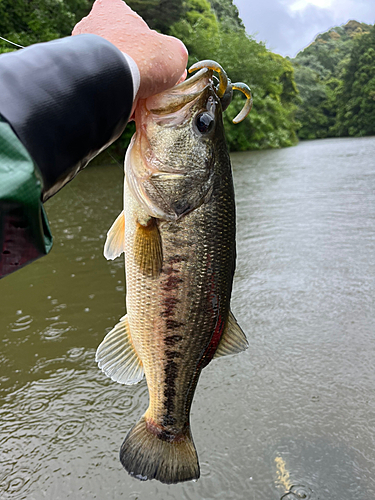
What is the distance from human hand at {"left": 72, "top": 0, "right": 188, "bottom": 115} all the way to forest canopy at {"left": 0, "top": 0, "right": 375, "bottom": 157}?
5.61 m

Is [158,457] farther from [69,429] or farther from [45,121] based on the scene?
[45,121]

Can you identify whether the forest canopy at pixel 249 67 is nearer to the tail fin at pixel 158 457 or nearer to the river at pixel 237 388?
the river at pixel 237 388

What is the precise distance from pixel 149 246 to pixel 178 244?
0.34 feet

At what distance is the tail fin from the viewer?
160 centimetres

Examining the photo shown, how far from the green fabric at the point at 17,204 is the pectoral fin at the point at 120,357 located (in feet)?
2.99

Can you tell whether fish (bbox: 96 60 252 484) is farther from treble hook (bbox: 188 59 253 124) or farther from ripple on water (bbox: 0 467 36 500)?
ripple on water (bbox: 0 467 36 500)

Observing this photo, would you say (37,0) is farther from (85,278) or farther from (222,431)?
(222,431)

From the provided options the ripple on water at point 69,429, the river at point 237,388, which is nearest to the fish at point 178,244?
the river at point 237,388

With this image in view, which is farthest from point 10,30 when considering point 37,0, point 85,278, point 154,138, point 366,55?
point 366,55

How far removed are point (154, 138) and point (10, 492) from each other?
1.81m

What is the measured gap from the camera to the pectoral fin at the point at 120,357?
5.63ft

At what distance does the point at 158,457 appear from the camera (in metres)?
1.63

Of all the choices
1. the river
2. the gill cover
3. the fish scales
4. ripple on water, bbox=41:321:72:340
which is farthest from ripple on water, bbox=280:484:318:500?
ripple on water, bbox=41:321:72:340

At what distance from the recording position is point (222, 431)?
7.64ft
